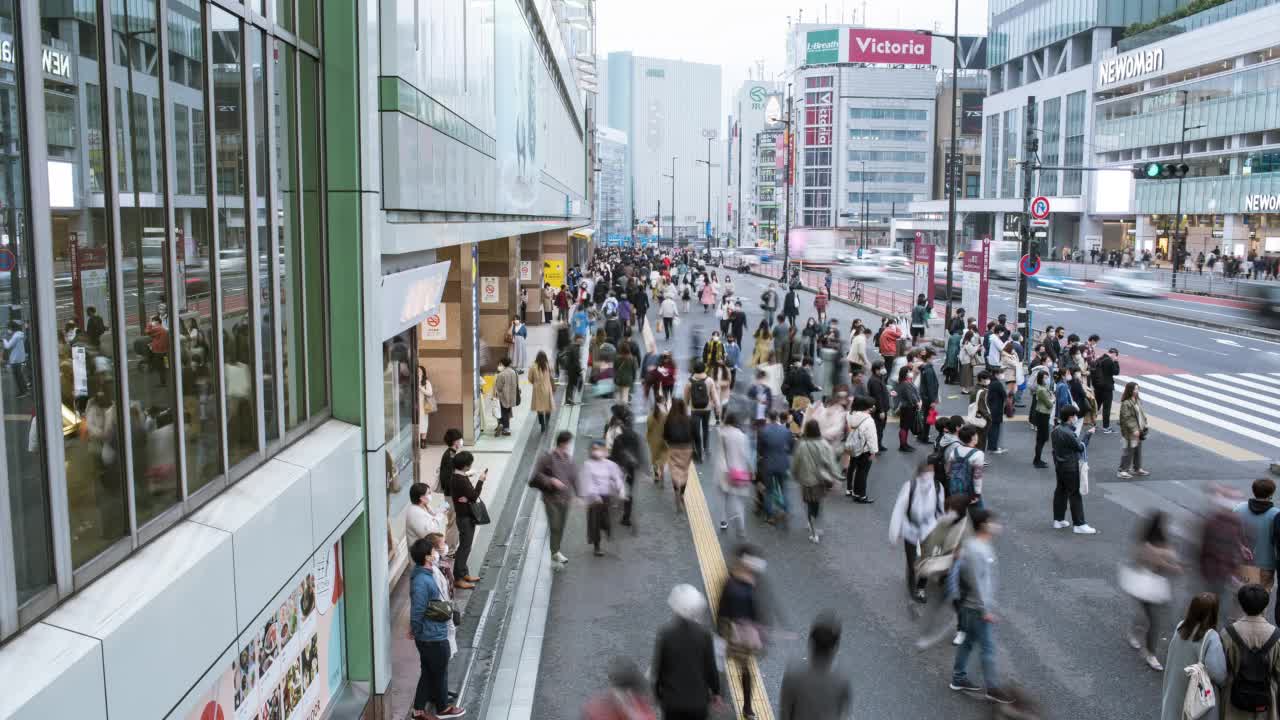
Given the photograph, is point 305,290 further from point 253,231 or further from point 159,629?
point 159,629

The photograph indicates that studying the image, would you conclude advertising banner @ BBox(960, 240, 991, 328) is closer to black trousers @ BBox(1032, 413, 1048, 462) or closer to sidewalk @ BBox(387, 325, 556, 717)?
black trousers @ BBox(1032, 413, 1048, 462)

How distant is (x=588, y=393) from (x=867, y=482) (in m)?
9.97

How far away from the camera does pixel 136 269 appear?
15.6ft

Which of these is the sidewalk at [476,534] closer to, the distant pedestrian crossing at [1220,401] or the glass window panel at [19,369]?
the glass window panel at [19,369]

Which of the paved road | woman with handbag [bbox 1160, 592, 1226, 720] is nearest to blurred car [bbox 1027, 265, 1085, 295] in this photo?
the paved road

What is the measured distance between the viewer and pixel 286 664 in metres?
6.86

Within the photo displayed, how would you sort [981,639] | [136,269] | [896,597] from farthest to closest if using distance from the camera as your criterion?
[896,597], [981,639], [136,269]

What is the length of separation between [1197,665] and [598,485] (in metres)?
6.58

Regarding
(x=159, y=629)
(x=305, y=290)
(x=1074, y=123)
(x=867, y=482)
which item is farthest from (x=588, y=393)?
(x=1074, y=123)

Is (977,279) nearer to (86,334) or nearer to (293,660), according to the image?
(293,660)

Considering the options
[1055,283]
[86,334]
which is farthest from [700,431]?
[1055,283]

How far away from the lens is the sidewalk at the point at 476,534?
9.34 m

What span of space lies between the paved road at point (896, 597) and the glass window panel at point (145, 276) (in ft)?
14.9

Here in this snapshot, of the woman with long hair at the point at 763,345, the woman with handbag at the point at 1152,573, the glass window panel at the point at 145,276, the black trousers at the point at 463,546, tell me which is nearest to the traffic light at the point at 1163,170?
the woman with long hair at the point at 763,345
